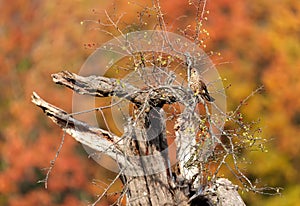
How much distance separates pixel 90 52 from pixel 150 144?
1073 centimetres

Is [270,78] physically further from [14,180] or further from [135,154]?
[135,154]

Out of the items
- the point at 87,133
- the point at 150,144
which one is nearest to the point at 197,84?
the point at 150,144

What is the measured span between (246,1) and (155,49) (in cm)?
1182

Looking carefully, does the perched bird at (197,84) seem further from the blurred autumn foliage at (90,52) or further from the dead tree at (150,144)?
the blurred autumn foliage at (90,52)

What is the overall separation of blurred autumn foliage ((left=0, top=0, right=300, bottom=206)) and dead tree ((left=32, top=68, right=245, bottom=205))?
24.0ft

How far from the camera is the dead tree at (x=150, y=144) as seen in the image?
6.46 m

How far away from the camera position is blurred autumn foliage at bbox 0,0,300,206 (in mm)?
16438

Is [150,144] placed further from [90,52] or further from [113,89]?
[90,52]

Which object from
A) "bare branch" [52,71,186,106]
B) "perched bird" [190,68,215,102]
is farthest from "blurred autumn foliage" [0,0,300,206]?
"bare branch" [52,71,186,106]

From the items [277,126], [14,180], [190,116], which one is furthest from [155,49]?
[14,180]

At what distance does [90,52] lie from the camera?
677 inches

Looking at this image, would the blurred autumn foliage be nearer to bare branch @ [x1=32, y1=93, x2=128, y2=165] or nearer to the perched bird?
bare branch @ [x1=32, y1=93, x2=128, y2=165]

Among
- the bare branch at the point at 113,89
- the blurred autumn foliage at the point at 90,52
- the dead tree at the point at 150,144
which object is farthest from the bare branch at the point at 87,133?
the blurred autumn foliage at the point at 90,52

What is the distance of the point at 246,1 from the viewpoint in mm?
18219
